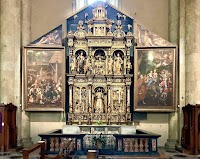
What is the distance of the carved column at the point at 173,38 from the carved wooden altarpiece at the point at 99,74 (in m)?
2.53

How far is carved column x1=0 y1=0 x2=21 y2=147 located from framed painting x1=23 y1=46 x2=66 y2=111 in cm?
53

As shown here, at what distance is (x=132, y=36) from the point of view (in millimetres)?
18484

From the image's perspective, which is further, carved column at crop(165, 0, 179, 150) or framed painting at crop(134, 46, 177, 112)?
carved column at crop(165, 0, 179, 150)

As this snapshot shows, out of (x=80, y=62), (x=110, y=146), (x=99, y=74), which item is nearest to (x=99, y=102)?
(x=99, y=74)

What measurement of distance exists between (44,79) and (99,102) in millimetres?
3328

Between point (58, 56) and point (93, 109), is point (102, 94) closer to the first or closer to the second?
point (93, 109)

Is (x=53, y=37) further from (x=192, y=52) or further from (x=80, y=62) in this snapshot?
(x=192, y=52)

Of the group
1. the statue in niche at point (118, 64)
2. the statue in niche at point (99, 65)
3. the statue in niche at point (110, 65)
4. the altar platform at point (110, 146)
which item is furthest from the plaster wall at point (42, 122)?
the altar platform at point (110, 146)

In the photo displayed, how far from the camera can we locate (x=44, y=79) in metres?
18.2

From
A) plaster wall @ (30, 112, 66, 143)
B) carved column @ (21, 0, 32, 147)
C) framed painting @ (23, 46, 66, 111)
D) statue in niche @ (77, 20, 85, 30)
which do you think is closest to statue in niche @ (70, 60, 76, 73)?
framed painting @ (23, 46, 66, 111)

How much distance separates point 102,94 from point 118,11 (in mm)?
4955

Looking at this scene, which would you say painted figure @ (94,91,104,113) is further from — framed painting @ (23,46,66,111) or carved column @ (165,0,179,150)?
carved column @ (165,0,179,150)

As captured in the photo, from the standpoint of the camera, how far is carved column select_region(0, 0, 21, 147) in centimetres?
1742

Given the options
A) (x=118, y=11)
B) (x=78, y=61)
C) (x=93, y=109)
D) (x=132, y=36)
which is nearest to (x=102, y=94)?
(x=93, y=109)
